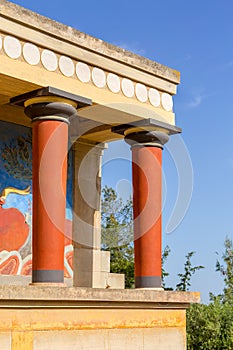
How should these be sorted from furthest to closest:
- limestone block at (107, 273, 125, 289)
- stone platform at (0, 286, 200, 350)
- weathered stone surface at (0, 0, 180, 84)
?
1. limestone block at (107, 273, 125, 289)
2. weathered stone surface at (0, 0, 180, 84)
3. stone platform at (0, 286, 200, 350)

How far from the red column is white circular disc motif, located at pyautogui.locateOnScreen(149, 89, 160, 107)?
7.70 ft

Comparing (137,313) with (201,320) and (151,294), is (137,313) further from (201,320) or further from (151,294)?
(201,320)

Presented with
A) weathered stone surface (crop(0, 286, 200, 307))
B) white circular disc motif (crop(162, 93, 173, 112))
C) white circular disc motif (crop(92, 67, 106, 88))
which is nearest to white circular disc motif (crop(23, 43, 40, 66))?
white circular disc motif (crop(92, 67, 106, 88))

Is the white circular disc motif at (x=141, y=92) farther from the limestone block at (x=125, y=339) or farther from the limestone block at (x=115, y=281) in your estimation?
the limestone block at (x=125, y=339)

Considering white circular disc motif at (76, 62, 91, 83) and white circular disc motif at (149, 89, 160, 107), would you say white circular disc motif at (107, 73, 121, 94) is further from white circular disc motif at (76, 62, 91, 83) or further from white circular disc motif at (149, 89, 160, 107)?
white circular disc motif at (149, 89, 160, 107)

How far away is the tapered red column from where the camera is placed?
38.5ft

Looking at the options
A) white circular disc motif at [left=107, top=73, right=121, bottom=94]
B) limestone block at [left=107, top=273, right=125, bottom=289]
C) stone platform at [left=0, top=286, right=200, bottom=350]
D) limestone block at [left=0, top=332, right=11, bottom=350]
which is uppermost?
white circular disc motif at [left=107, top=73, right=121, bottom=94]

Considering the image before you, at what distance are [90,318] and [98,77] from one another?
3.99 metres

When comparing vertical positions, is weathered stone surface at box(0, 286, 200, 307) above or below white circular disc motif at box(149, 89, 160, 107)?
below

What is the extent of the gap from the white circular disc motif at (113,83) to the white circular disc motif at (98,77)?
0.45ft

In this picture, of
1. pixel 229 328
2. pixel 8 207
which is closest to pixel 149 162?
pixel 8 207

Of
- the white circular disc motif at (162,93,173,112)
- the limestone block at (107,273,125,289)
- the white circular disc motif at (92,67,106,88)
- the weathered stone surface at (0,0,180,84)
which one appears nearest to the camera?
the weathered stone surface at (0,0,180,84)

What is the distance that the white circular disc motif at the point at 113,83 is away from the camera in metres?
11.4

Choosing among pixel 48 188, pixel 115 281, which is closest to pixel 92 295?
pixel 48 188
